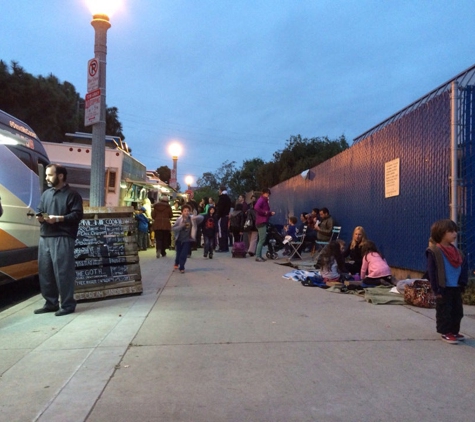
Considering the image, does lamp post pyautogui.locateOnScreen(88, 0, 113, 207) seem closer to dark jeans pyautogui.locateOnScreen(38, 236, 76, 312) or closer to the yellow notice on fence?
dark jeans pyautogui.locateOnScreen(38, 236, 76, 312)

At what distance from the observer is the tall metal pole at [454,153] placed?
7.07 m

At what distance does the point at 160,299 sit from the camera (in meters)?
7.20

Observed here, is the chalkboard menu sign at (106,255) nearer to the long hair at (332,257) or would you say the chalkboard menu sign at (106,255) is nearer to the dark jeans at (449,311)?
the long hair at (332,257)

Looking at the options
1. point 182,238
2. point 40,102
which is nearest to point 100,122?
point 182,238

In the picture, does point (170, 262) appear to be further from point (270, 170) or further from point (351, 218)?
point (270, 170)

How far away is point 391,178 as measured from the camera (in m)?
9.05

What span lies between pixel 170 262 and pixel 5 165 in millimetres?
5831

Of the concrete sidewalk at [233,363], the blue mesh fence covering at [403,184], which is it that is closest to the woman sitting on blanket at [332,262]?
the blue mesh fence covering at [403,184]

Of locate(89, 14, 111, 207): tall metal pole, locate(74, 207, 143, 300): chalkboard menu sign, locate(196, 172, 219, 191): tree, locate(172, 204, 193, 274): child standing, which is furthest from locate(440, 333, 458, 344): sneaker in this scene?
locate(196, 172, 219, 191): tree

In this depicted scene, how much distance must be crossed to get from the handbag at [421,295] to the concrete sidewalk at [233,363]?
203 millimetres

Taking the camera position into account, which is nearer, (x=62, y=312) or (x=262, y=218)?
(x=62, y=312)

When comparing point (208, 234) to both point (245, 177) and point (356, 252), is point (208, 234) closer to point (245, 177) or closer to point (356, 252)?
point (356, 252)

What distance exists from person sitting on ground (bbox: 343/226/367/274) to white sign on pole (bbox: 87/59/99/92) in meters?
5.02

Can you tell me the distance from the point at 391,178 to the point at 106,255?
5.25m
